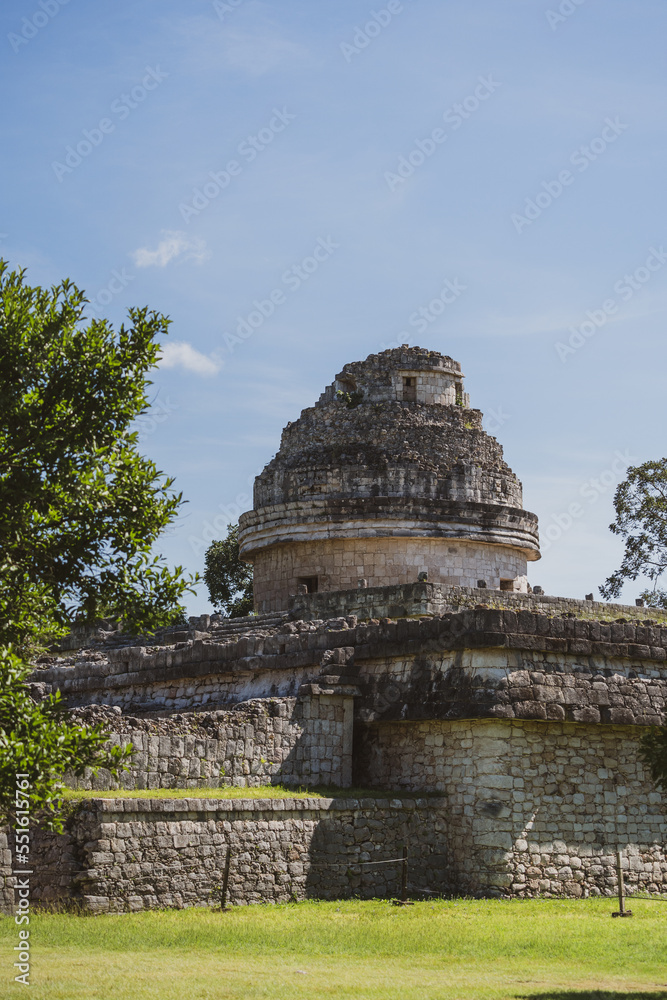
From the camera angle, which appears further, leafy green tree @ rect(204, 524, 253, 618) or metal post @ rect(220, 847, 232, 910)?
leafy green tree @ rect(204, 524, 253, 618)

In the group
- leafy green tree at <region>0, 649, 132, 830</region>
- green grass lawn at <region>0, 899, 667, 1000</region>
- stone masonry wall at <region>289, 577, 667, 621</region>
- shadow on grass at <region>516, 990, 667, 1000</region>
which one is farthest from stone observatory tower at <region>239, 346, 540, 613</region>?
leafy green tree at <region>0, 649, 132, 830</region>

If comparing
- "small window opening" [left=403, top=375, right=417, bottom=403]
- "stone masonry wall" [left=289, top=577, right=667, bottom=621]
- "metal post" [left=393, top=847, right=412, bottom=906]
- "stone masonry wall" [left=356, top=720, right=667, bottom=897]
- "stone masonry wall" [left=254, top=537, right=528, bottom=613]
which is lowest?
"metal post" [left=393, top=847, right=412, bottom=906]

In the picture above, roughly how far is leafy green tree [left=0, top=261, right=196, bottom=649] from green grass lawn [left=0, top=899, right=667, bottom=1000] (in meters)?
3.28

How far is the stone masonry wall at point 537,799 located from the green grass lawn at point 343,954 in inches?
57.1

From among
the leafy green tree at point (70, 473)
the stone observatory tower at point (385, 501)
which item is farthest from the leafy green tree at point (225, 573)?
the leafy green tree at point (70, 473)

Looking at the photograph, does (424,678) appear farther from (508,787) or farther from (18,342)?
(18,342)

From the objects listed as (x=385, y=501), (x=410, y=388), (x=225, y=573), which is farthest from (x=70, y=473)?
(x=225, y=573)

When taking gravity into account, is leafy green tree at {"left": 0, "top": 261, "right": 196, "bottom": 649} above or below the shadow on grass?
above

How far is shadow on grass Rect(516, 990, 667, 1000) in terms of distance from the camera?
11.2m

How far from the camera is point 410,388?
31500 mm

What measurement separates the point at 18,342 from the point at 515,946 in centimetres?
853

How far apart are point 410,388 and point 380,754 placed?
1385cm

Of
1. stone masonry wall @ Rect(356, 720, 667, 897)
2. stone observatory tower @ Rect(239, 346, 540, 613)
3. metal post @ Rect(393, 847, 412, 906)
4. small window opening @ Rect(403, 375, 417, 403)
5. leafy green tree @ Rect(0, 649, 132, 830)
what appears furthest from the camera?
small window opening @ Rect(403, 375, 417, 403)

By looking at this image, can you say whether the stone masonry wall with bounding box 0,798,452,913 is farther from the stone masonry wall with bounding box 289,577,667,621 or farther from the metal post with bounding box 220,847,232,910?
the stone masonry wall with bounding box 289,577,667,621
